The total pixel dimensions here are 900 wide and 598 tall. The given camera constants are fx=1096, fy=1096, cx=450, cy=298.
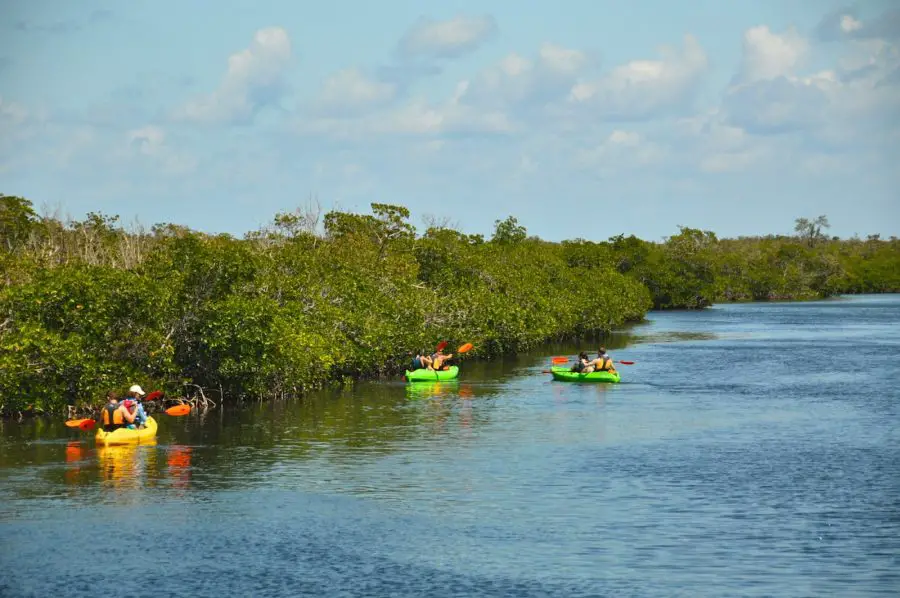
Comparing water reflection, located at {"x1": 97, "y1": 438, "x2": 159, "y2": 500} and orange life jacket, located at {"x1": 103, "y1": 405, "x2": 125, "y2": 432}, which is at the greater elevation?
orange life jacket, located at {"x1": 103, "y1": 405, "x2": 125, "y2": 432}

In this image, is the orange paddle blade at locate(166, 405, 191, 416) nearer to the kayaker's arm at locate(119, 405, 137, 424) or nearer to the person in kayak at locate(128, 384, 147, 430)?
the person in kayak at locate(128, 384, 147, 430)

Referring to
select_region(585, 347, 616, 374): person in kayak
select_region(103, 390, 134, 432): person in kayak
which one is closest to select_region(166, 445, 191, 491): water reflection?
select_region(103, 390, 134, 432): person in kayak

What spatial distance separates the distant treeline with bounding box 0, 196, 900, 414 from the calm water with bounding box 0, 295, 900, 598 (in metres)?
1.71

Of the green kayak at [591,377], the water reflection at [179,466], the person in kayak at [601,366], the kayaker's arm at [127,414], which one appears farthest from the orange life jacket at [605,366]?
the kayaker's arm at [127,414]

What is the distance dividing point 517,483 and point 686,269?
325 feet

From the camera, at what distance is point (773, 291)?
142 meters

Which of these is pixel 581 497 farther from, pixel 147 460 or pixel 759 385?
pixel 759 385

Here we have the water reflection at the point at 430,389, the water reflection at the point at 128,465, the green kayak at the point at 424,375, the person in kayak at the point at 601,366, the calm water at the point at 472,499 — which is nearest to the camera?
the calm water at the point at 472,499

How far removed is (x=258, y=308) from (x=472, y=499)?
14.9m

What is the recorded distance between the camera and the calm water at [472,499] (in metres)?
18.3

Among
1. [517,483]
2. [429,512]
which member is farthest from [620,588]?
[517,483]

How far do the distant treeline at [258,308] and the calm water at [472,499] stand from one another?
5.60ft

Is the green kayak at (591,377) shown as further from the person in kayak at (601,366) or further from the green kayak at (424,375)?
the green kayak at (424,375)

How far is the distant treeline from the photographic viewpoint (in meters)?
33.5
